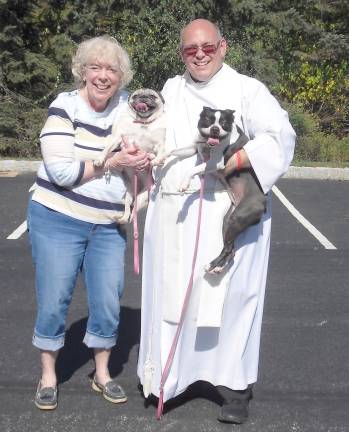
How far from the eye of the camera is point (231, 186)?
143 inches

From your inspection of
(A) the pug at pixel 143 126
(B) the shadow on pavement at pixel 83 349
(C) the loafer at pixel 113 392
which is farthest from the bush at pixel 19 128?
(A) the pug at pixel 143 126

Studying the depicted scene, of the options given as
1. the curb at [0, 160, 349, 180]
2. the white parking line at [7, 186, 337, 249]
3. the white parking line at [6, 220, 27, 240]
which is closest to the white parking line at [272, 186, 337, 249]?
the white parking line at [7, 186, 337, 249]

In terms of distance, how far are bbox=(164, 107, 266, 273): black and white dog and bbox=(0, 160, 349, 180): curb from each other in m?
9.88

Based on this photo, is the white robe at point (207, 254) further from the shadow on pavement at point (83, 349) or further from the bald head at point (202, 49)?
the shadow on pavement at point (83, 349)

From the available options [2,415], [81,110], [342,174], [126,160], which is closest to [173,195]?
[126,160]

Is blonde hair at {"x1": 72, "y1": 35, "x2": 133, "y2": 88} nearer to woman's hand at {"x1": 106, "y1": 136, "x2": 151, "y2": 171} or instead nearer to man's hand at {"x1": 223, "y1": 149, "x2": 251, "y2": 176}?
woman's hand at {"x1": 106, "y1": 136, "x2": 151, "y2": 171}

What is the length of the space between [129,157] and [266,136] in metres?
0.69

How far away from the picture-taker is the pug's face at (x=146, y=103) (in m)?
3.56

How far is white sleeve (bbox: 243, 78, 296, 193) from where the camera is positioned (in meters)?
3.50

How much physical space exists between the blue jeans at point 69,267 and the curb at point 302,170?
32.0ft

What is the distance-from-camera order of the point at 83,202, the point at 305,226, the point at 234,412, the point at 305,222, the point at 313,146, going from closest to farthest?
1. the point at 83,202
2. the point at 234,412
3. the point at 305,226
4. the point at 305,222
5. the point at 313,146

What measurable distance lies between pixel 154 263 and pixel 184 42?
3.76 feet

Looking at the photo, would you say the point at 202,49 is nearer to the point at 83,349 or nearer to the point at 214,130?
the point at 214,130

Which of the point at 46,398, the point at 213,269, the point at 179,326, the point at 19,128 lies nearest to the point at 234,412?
the point at 179,326
